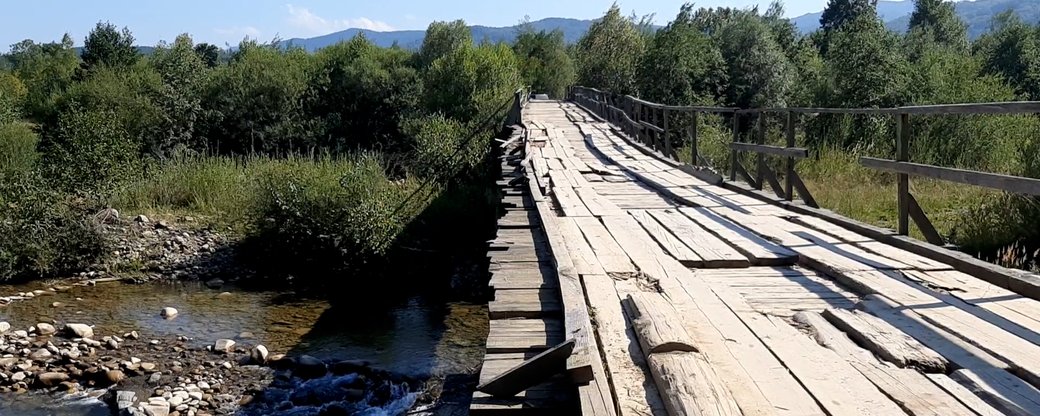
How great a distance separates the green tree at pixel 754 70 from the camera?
3164 centimetres

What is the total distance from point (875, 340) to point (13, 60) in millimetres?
105592

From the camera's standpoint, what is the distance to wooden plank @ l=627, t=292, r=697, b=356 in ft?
10.8

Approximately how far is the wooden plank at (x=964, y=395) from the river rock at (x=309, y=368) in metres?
8.72

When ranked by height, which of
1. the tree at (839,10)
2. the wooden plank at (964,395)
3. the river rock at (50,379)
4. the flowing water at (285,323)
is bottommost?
the flowing water at (285,323)

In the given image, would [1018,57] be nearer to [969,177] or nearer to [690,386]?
[969,177]

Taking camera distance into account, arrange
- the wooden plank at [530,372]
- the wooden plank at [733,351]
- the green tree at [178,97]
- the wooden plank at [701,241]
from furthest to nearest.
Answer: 1. the green tree at [178,97]
2. the wooden plank at [701,241]
3. the wooden plank at [530,372]
4. the wooden plank at [733,351]

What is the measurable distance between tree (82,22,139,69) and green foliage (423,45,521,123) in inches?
641

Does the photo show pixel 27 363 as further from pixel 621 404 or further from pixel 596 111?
pixel 596 111

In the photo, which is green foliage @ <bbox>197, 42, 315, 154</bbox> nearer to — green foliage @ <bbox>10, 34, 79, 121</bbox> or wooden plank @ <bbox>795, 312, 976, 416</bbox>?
green foliage @ <bbox>10, 34, 79, 121</bbox>

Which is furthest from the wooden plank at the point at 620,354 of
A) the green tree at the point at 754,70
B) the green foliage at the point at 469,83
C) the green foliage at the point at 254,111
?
the green foliage at the point at 254,111

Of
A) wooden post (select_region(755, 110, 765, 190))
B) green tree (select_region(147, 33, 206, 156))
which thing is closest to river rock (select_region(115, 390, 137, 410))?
wooden post (select_region(755, 110, 765, 190))

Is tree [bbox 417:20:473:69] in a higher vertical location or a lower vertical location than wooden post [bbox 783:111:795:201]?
higher

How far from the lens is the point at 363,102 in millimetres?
41281

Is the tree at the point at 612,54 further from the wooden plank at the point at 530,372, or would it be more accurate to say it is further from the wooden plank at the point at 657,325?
the wooden plank at the point at 530,372
